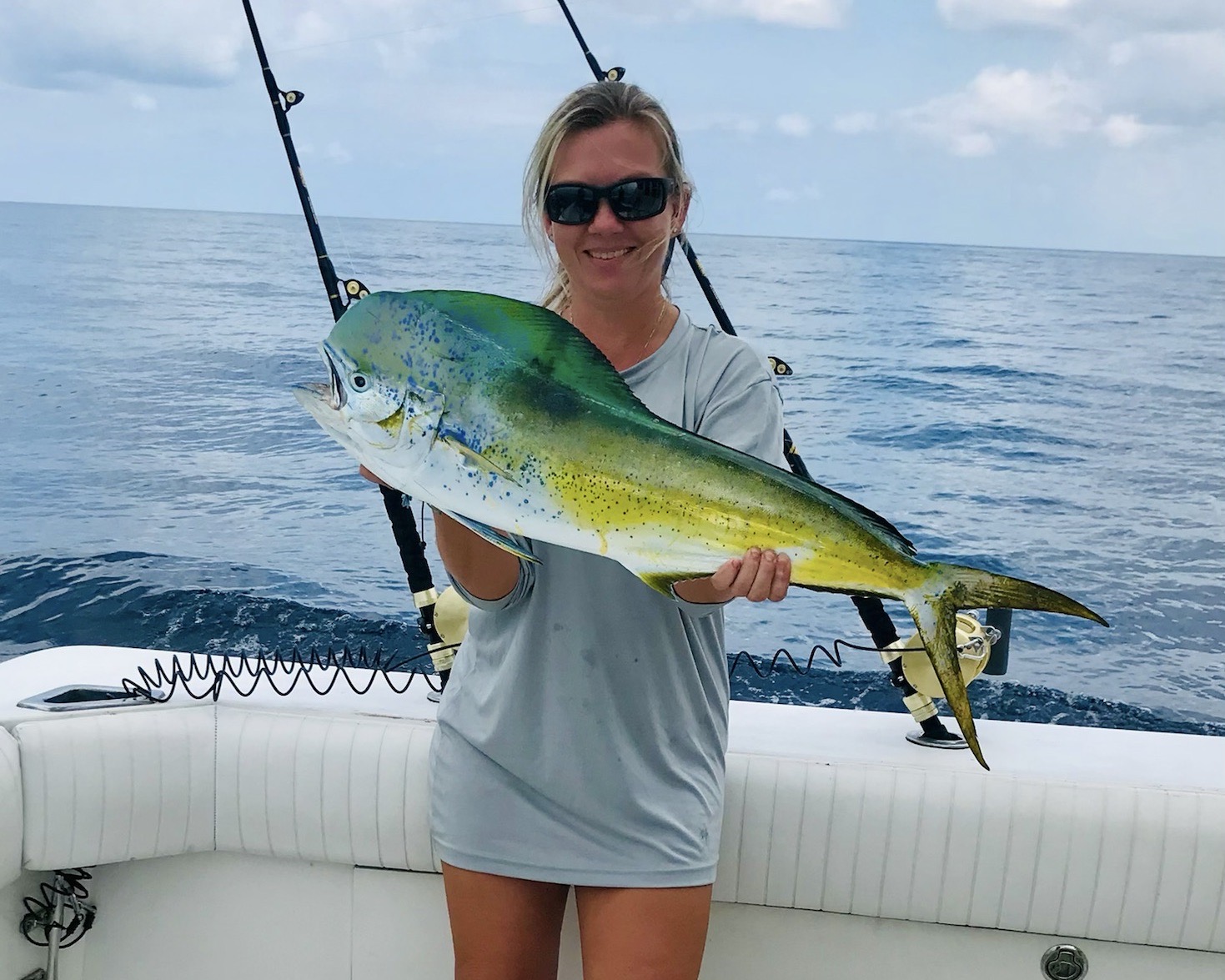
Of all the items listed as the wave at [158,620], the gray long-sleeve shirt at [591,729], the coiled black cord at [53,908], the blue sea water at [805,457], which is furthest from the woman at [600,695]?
the wave at [158,620]

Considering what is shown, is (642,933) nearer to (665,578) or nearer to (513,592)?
(513,592)

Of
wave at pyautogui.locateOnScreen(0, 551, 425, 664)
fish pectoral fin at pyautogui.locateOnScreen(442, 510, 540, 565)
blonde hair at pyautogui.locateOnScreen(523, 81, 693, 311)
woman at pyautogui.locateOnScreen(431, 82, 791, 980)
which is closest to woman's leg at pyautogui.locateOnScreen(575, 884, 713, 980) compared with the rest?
woman at pyautogui.locateOnScreen(431, 82, 791, 980)

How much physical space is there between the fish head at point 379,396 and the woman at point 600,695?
32 centimetres

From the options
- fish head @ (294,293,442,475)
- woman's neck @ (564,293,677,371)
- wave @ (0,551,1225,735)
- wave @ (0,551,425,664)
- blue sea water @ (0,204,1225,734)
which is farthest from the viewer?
blue sea water @ (0,204,1225,734)

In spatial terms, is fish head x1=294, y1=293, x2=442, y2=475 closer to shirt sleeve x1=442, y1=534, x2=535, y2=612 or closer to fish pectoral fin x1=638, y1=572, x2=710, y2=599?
fish pectoral fin x1=638, y1=572, x2=710, y2=599

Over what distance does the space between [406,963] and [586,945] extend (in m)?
0.80

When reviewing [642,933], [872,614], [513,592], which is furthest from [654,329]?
[872,614]

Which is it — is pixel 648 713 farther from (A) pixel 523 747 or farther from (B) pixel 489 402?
(B) pixel 489 402

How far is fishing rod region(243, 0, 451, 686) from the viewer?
2.17m

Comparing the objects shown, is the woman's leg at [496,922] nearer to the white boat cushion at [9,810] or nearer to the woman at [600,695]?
the woman at [600,695]

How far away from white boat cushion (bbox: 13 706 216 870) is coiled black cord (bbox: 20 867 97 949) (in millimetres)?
119

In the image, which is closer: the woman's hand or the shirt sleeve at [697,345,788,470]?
the woman's hand

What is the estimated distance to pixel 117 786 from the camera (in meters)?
2.01

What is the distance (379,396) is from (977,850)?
1.40 meters
